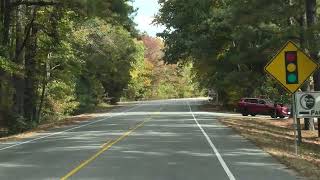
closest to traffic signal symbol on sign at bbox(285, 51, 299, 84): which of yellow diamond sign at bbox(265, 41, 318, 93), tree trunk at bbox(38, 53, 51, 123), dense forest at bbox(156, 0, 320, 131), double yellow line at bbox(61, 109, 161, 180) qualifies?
yellow diamond sign at bbox(265, 41, 318, 93)

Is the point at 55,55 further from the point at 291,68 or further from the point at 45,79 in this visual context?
the point at 291,68

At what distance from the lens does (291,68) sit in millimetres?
17328

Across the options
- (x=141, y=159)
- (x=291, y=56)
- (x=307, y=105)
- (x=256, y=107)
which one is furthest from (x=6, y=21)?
(x=256, y=107)

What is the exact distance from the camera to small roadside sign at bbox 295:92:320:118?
17.6 metres

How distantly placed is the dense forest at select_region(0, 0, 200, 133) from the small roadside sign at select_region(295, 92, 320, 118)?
14.8 meters

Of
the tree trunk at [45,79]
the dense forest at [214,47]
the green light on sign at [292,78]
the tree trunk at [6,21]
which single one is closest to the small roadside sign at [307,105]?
the green light on sign at [292,78]

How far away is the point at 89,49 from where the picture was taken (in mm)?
57844

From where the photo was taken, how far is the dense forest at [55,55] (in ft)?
113

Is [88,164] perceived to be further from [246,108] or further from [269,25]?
[246,108]

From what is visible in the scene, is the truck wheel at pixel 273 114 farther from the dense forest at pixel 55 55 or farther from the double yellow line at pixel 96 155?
the double yellow line at pixel 96 155

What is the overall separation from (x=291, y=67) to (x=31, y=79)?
2868 centimetres

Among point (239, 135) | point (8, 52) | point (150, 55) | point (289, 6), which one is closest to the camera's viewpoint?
point (239, 135)

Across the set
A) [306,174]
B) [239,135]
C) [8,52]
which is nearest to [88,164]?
[306,174]

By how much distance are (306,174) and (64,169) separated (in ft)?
19.0
